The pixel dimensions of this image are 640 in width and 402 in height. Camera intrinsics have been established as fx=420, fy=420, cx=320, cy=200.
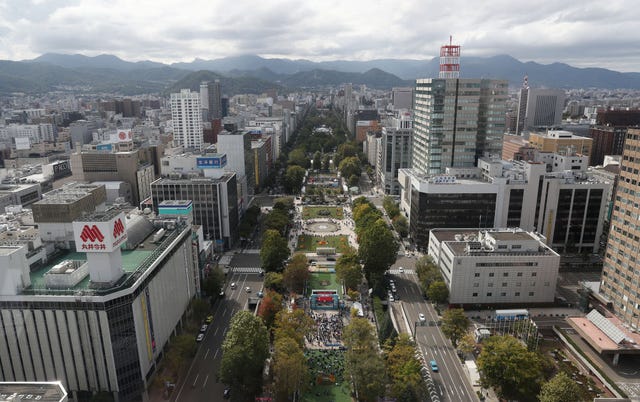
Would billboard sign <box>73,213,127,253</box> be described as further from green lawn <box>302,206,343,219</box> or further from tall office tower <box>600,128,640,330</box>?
green lawn <box>302,206,343,219</box>

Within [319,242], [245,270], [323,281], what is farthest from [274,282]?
[319,242]

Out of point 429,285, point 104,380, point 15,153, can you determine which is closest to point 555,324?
point 429,285

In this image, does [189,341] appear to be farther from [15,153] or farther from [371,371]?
[15,153]

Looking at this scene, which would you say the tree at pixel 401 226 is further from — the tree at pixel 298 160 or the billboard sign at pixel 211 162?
the tree at pixel 298 160

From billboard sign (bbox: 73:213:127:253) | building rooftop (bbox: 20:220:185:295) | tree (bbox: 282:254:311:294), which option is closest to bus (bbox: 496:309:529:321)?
tree (bbox: 282:254:311:294)

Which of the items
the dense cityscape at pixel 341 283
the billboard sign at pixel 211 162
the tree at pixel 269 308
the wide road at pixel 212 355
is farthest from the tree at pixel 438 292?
the billboard sign at pixel 211 162

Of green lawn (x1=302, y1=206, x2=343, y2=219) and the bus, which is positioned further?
green lawn (x1=302, y1=206, x2=343, y2=219)

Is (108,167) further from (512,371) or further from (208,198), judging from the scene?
(512,371)
